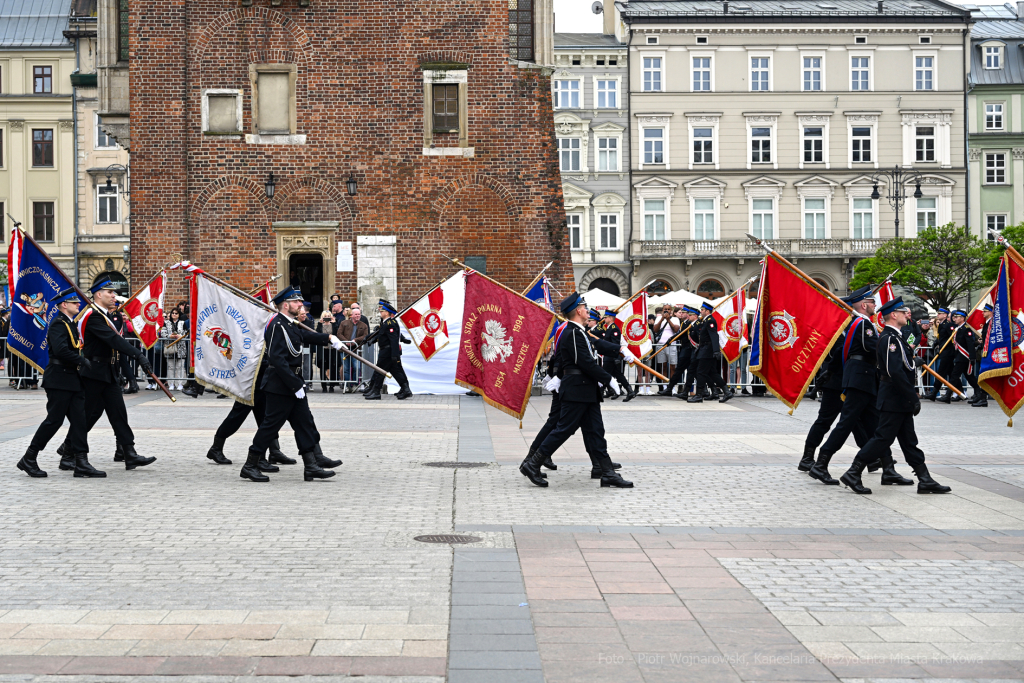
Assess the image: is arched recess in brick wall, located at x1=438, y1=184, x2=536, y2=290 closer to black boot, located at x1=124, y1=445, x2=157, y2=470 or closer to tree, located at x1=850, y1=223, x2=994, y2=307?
black boot, located at x1=124, y1=445, x2=157, y2=470

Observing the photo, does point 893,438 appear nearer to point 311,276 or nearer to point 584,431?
point 584,431

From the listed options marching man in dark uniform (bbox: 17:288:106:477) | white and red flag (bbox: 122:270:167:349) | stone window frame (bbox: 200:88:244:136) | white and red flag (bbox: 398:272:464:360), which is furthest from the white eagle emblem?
stone window frame (bbox: 200:88:244:136)

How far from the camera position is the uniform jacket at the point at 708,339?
22109mm

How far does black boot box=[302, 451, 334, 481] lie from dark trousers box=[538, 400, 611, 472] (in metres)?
2.09

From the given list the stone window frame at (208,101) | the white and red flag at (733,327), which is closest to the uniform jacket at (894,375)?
the white and red flag at (733,327)

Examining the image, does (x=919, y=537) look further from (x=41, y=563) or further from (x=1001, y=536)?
(x=41, y=563)

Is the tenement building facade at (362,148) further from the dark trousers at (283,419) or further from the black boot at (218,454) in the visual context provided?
the dark trousers at (283,419)

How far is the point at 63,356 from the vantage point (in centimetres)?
1083

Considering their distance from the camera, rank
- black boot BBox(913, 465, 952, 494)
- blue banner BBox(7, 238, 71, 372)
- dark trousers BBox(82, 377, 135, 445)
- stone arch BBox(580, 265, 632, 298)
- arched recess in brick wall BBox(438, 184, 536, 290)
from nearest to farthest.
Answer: black boot BBox(913, 465, 952, 494) < dark trousers BBox(82, 377, 135, 445) < blue banner BBox(7, 238, 71, 372) < arched recess in brick wall BBox(438, 184, 536, 290) < stone arch BBox(580, 265, 632, 298)

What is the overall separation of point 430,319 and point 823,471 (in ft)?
39.2

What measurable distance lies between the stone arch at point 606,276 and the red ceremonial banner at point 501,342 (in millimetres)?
48466

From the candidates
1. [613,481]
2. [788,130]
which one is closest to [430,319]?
[613,481]

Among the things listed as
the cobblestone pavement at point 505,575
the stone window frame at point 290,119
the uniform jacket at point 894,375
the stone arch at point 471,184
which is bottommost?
the cobblestone pavement at point 505,575

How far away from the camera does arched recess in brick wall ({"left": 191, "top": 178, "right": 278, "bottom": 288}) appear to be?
27.6m
